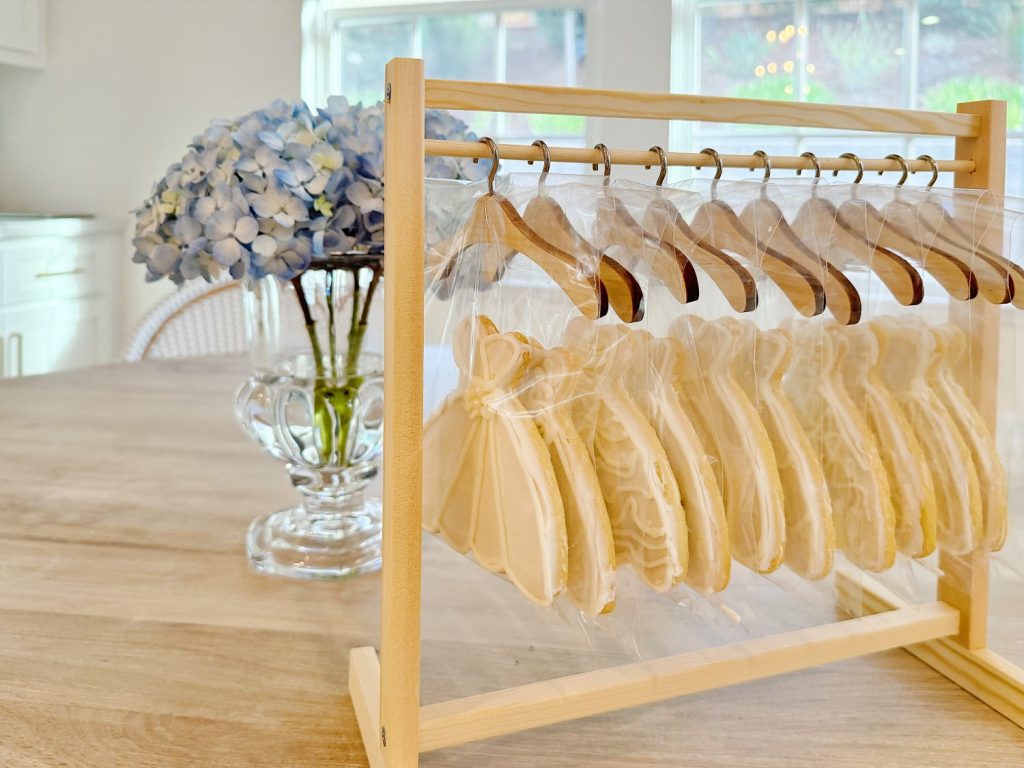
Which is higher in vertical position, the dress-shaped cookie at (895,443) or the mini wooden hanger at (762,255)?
the mini wooden hanger at (762,255)

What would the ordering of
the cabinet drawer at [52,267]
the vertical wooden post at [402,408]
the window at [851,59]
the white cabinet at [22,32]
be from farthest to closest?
1. the white cabinet at [22,32]
2. the cabinet drawer at [52,267]
3. the window at [851,59]
4. the vertical wooden post at [402,408]

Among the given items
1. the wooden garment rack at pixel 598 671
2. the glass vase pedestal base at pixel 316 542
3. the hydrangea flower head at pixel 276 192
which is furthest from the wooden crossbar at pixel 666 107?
the glass vase pedestal base at pixel 316 542

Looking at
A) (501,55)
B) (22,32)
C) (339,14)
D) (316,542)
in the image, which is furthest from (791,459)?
(22,32)

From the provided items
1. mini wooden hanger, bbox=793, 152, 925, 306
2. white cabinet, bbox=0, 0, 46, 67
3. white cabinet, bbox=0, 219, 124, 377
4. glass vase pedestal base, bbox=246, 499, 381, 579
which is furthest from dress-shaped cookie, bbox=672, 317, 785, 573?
white cabinet, bbox=0, 0, 46, 67

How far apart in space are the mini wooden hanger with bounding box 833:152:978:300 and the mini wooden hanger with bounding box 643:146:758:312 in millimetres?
120

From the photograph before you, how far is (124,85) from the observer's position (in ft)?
12.6

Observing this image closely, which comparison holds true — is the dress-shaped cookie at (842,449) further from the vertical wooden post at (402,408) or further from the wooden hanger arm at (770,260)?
the vertical wooden post at (402,408)

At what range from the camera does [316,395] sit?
3.43ft

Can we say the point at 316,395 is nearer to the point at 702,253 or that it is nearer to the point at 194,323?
the point at 702,253

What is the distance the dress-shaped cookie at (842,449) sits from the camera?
697 millimetres

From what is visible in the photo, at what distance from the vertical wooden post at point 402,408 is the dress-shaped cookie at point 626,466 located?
118mm

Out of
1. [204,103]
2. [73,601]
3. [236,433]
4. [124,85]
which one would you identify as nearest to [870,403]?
[73,601]

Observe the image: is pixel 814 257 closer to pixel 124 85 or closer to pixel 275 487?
pixel 275 487

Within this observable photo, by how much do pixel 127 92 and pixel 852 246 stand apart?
12.5ft
